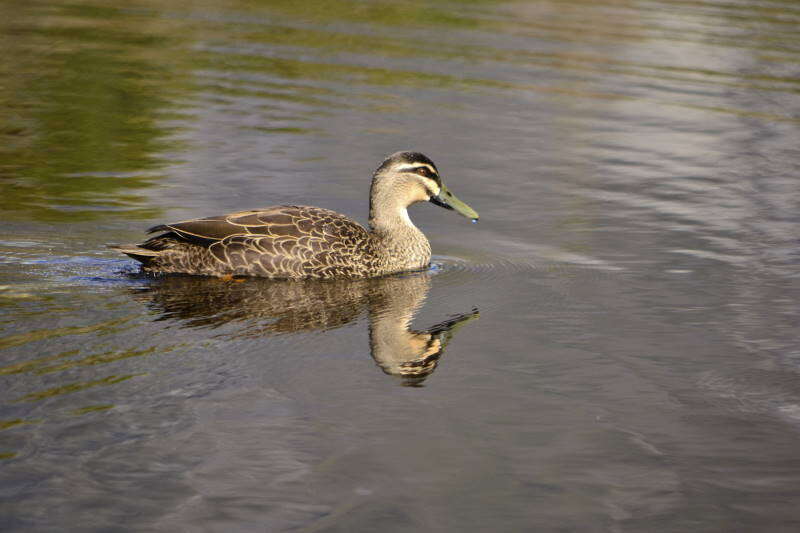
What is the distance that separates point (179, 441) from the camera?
6590mm

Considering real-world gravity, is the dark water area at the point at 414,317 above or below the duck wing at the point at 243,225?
below

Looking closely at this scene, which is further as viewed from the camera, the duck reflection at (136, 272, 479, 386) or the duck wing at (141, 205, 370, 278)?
the duck wing at (141, 205, 370, 278)

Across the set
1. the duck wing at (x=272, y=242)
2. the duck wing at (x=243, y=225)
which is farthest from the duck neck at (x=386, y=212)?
the duck wing at (x=243, y=225)

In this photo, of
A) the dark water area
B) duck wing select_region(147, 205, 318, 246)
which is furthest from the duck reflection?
duck wing select_region(147, 205, 318, 246)

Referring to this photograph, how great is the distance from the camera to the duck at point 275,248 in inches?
391

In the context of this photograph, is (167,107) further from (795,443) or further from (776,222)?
(795,443)

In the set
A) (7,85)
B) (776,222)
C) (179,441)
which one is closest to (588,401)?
(179,441)

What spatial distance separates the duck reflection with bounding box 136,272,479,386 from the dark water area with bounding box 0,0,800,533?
3 cm

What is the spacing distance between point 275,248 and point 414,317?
1.50 m

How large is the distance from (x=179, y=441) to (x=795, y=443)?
364 cm

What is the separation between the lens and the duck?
9922mm

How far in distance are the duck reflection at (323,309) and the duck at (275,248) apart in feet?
0.32

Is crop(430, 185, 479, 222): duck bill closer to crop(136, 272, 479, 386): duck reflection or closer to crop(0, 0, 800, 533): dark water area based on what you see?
crop(0, 0, 800, 533): dark water area

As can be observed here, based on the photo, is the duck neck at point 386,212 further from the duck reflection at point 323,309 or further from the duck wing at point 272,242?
the duck wing at point 272,242
